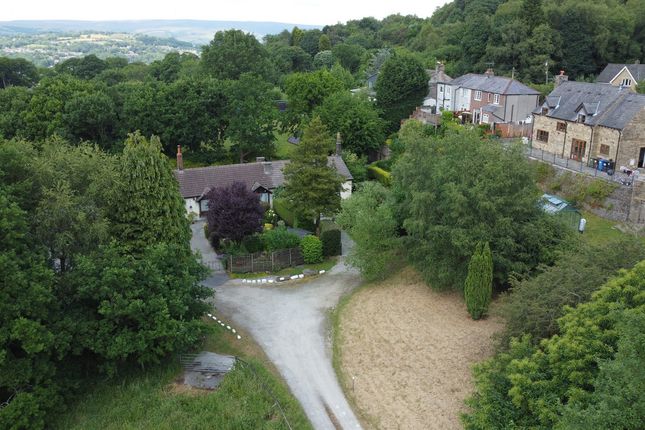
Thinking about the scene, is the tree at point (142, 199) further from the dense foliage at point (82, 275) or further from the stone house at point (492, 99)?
the stone house at point (492, 99)

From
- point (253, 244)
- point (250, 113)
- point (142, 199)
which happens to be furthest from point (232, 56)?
point (142, 199)

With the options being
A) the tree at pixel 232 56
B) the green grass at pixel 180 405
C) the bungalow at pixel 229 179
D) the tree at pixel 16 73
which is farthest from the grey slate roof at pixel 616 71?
the tree at pixel 16 73

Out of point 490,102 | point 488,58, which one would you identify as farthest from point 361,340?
point 488,58

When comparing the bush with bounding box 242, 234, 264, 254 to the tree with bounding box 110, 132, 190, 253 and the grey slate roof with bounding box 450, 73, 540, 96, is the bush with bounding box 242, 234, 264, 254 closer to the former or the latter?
the tree with bounding box 110, 132, 190, 253

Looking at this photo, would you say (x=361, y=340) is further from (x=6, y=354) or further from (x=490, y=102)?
(x=490, y=102)

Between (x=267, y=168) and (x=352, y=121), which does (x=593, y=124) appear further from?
(x=267, y=168)

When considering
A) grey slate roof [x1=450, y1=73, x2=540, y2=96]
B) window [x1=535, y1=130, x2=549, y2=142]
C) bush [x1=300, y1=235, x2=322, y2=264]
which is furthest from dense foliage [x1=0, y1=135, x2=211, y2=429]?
grey slate roof [x1=450, y1=73, x2=540, y2=96]
